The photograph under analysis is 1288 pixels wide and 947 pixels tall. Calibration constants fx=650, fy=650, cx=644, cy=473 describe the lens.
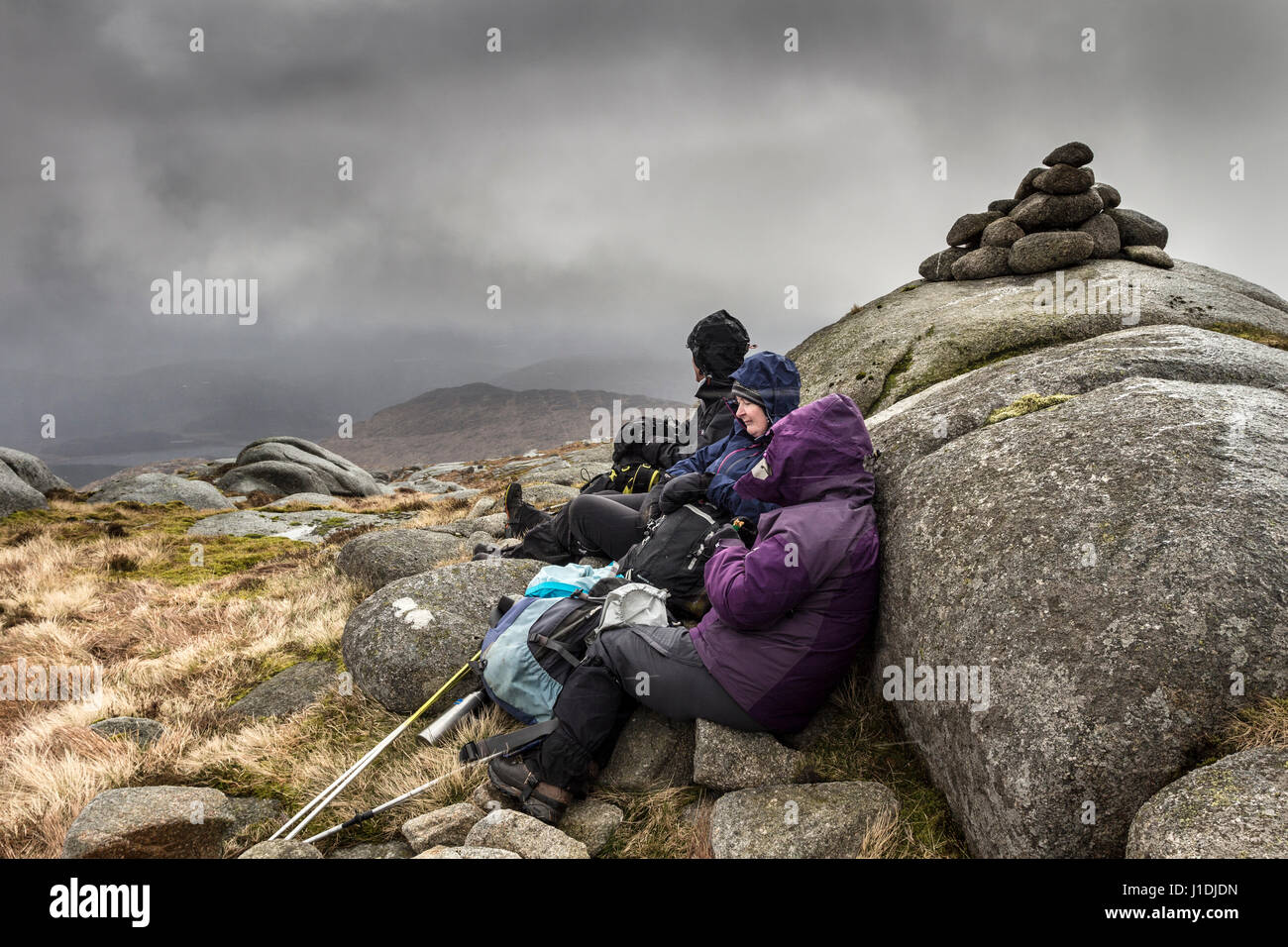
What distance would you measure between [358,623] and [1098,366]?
7.82 metres

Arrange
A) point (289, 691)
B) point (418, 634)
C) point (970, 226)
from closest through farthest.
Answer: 1. point (418, 634)
2. point (289, 691)
3. point (970, 226)

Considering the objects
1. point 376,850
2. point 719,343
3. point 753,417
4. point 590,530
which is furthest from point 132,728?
point 719,343

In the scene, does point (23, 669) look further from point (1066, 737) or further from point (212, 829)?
point (1066, 737)

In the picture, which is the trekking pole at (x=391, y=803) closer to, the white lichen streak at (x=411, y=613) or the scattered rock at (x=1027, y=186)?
the white lichen streak at (x=411, y=613)

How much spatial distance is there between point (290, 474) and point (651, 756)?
4810 cm

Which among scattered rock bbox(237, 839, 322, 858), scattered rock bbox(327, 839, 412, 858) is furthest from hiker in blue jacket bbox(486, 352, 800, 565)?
scattered rock bbox(237, 839, 322, 858)

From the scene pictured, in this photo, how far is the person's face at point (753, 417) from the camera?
6938 millimetres

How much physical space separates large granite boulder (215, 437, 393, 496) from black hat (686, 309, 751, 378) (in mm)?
42235

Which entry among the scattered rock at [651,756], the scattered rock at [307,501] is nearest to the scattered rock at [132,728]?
the scattered rock at [651,756]

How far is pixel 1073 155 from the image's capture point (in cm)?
1705

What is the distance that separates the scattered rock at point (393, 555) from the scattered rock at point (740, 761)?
738 cm

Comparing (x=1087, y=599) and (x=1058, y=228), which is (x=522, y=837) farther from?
(x=1058, y=228)

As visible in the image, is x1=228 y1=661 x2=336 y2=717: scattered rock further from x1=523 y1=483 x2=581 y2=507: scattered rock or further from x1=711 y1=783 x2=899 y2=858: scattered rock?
x1=523 y1=483 x2=581 y2=507: scattered rock

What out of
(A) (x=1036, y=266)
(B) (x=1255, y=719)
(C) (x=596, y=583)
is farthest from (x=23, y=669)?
(A) (x=1036, y=266)
